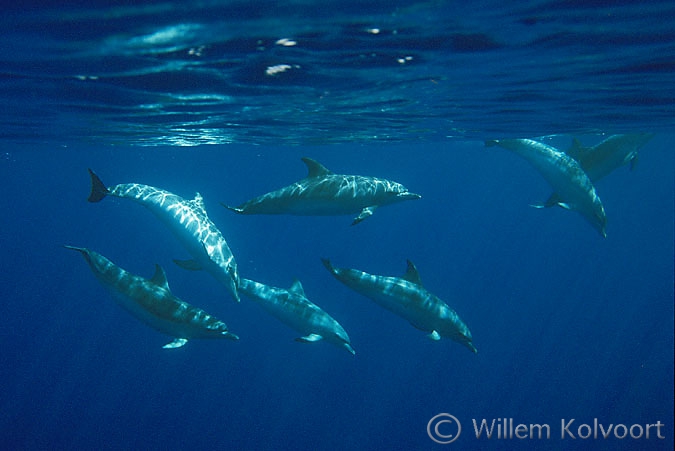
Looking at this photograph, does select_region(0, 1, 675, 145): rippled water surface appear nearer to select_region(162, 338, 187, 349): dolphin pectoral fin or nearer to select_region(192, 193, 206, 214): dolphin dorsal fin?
select_region(192, 193, 206, 214): dolphin dorsal fin

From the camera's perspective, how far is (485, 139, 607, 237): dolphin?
1125 centimetres

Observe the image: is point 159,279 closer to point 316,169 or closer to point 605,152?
point 316,169

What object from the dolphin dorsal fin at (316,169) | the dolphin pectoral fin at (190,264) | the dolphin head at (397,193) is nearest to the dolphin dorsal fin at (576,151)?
the dolphin head at (397,193)

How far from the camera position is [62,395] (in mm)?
32000

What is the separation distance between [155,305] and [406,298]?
5685 millimetres

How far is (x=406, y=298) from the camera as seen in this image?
1125 centimetres

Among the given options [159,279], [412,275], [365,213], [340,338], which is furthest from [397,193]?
[159,279]

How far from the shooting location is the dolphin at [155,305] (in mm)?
11039

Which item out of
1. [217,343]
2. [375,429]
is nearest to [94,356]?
[217,343]

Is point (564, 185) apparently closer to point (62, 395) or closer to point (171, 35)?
point (171, 35)

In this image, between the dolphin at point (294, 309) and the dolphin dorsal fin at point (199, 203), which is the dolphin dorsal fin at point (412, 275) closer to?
the dolphin at point (294, 309)

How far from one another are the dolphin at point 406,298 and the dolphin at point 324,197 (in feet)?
4.62

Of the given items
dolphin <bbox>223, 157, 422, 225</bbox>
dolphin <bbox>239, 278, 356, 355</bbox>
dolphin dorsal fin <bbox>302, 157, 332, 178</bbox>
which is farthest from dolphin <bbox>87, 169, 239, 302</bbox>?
dolphin dorsal fin <bbox>302, 157, 332, 178</bbox>

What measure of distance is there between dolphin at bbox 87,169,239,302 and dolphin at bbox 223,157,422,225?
107 cm
